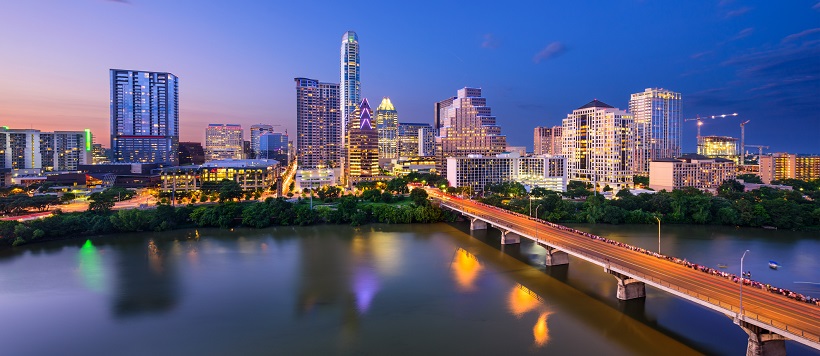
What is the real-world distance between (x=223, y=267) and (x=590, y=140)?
73999mm

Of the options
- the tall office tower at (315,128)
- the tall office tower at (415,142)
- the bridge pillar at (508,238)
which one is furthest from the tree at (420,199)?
the tall office tower at (415,142)

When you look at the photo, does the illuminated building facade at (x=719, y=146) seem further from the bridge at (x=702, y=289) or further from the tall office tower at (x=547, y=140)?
the bridge at (x=702, y=289)

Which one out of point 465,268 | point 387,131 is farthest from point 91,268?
point 387,131

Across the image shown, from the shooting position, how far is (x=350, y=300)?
23875mm

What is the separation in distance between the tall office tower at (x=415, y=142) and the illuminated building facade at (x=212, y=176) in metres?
79.1

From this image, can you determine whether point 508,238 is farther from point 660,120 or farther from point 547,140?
point 547,140

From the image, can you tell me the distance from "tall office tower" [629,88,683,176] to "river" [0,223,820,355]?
7030 cm

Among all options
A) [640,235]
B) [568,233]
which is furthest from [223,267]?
[640,235]

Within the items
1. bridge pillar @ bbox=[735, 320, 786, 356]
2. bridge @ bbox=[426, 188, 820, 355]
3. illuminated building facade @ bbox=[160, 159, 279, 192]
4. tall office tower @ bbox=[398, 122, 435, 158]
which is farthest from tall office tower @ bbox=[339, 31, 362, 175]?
bridge pillar @ bbox=[735, 320, 786, 356]

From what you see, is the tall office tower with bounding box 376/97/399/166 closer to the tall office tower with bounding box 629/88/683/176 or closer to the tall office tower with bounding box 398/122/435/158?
the tall office tower with bounding box 398/122/435/158

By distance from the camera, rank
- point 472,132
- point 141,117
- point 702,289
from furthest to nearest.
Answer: point 141,117 → point 472,132 → point 702,289

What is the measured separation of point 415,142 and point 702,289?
152 meters

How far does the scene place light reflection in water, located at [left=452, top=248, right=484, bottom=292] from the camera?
2672 centimetres

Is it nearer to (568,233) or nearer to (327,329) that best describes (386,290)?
(327,329)
